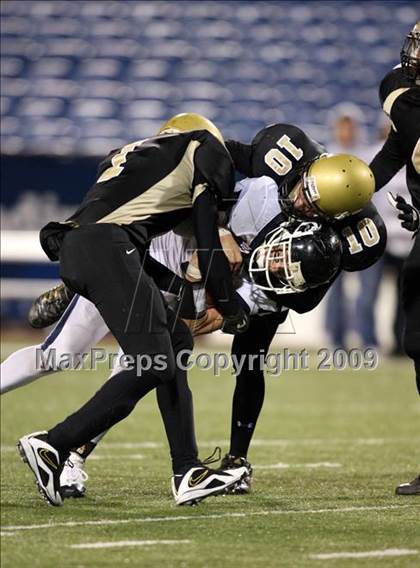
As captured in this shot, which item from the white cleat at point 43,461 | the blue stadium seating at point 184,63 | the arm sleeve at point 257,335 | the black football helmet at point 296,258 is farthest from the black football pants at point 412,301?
the blue stadium seating at point 184,63

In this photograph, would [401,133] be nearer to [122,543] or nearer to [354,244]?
[354,244]

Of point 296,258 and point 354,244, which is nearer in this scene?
point 296,258

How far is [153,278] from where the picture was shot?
412 centimetres

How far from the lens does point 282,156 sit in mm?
4250

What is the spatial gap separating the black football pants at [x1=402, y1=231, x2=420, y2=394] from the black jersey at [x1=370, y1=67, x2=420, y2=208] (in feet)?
0.81

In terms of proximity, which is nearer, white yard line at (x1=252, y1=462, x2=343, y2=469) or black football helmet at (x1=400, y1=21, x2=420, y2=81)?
black football helmet at (x1=400, y1=21, x2=420, y2=81)

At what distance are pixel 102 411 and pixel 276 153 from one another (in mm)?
1163

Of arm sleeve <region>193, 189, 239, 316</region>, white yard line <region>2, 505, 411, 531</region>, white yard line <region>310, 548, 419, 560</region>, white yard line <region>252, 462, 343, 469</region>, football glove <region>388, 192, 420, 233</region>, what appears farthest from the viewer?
white yard line <region>252, 462, 343, 469</region>

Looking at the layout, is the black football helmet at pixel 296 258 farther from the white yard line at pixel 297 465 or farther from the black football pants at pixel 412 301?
the white yard line at pixel 297 465

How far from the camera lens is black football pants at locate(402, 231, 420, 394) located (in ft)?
13.8

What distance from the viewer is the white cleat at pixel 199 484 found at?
3.79 meters

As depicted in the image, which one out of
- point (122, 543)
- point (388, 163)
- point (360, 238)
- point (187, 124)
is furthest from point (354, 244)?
point (122, 543)

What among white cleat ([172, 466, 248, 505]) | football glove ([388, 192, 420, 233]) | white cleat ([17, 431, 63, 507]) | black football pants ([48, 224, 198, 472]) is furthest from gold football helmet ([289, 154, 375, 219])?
white cleat ([17, 431, 63, 507])

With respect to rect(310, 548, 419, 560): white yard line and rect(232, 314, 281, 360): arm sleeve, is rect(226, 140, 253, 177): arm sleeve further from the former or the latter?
rect(310, 548, 419, 560): white yard line
